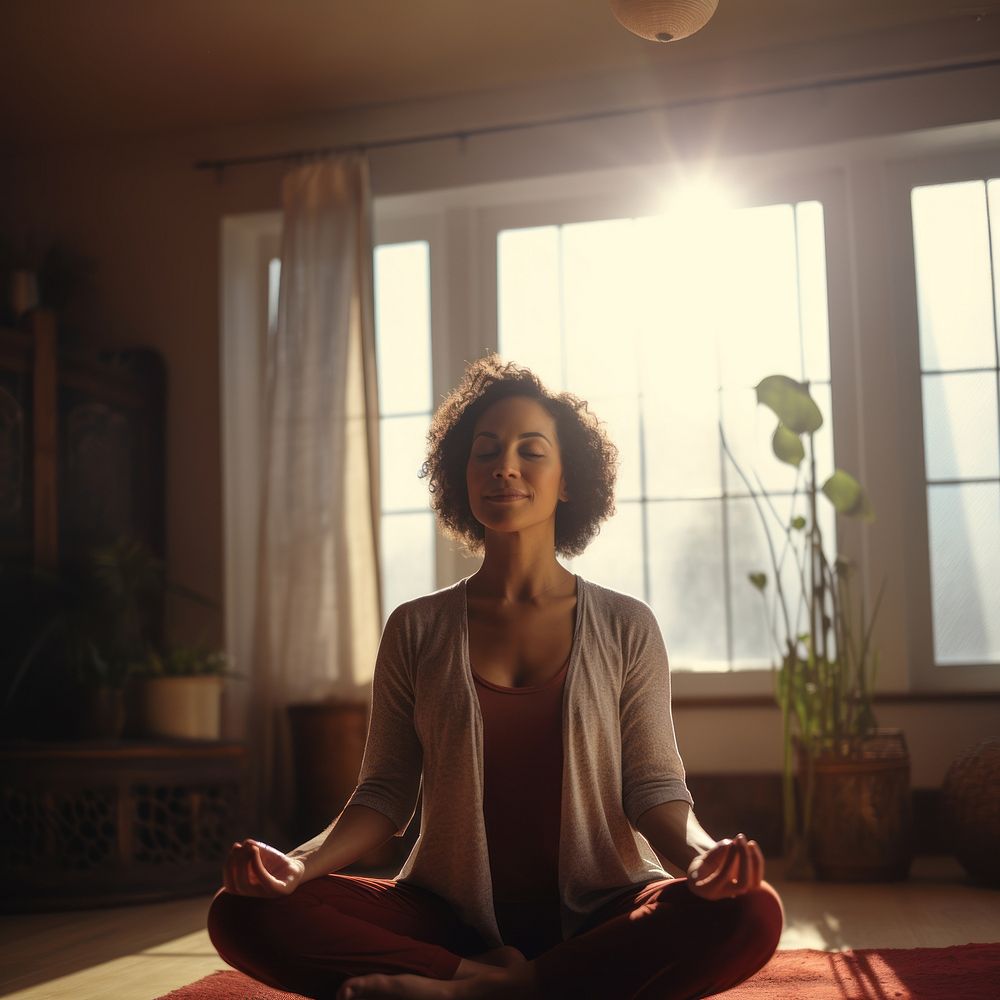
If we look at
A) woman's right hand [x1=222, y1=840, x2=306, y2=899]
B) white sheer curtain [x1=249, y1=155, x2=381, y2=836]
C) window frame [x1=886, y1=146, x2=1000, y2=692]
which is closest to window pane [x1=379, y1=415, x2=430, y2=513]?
white sheer curtain [x1=249, y1=155, x2=381, y2=836]

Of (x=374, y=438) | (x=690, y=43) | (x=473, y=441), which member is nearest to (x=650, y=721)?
(x=473, y=441)

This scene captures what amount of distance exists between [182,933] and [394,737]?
1.38 m

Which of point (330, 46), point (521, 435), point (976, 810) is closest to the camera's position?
point (521, 435)

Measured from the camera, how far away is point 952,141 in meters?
3.91

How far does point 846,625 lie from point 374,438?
1.62 meters

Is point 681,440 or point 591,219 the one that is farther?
point 591,219

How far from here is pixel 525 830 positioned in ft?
5.46

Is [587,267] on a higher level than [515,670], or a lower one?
higher

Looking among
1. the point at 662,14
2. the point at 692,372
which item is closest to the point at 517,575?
the point at 662,14

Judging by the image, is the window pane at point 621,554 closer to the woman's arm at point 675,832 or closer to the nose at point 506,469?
the nose at point 506,469

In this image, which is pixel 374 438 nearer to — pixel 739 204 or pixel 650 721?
pixel 739 204

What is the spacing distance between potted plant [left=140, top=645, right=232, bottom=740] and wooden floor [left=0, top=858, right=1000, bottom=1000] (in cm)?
55

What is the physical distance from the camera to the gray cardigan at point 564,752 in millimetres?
1625

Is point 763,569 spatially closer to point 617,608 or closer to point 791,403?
point 791,403
